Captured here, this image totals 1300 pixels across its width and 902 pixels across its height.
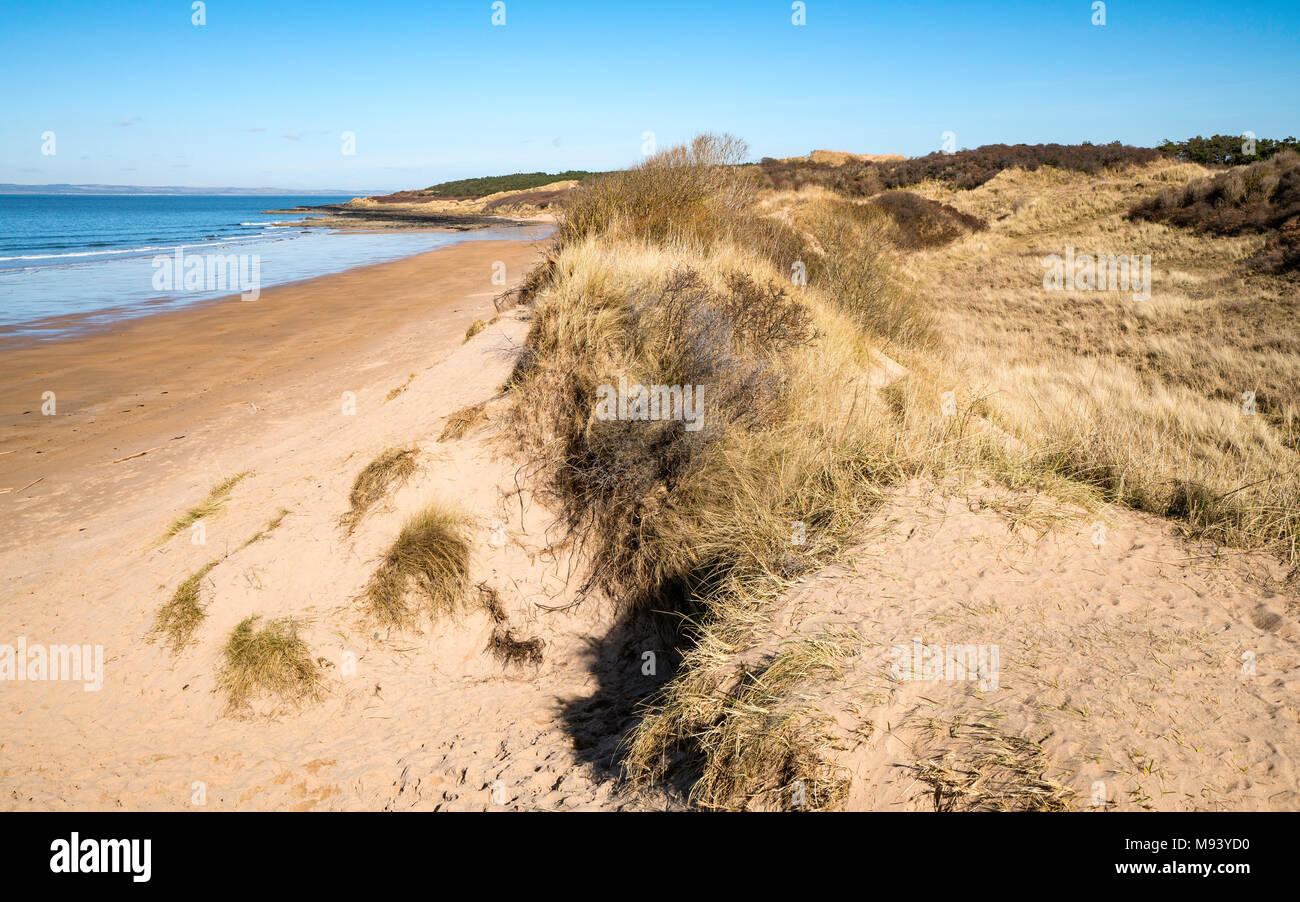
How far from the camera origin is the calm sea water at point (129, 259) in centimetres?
1714

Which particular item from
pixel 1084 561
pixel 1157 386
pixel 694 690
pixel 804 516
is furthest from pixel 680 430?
pixel 1157 386

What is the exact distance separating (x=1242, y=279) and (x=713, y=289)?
15044mm

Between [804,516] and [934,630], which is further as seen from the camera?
[804,516]

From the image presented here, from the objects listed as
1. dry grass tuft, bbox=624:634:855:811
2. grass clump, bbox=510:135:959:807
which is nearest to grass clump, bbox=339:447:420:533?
grass clump, bbox=510:135:959:807

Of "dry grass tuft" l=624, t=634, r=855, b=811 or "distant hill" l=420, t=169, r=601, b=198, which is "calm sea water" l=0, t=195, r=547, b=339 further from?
"distant hill" l=420, t=169, r=601, b=198

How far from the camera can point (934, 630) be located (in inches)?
134

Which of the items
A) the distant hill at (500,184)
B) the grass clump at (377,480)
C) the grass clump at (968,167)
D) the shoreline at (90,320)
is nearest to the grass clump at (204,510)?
the grass clump at (377,480)

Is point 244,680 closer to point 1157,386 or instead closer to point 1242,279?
point 1157,386

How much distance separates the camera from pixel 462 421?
6.27 m

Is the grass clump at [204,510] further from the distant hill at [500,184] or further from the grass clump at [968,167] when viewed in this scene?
the distant hill at [500,184]

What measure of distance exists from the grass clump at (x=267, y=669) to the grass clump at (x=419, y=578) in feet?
1.89

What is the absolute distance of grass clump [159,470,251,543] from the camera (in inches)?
232

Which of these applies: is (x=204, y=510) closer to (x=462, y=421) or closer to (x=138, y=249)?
(x=462, y=421)

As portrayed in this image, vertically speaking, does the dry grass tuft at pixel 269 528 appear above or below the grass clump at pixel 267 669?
above
